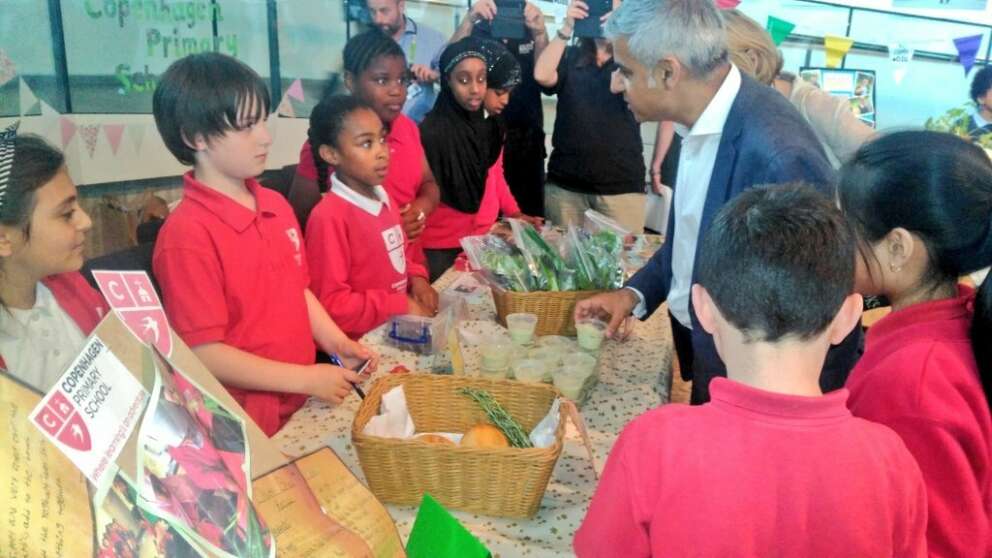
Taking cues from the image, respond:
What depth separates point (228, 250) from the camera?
4.87ft

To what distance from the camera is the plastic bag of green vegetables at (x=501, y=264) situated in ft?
6.61

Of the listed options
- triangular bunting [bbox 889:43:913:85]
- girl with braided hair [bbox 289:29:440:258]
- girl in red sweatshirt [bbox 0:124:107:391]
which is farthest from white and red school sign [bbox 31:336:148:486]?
triangular bunting [bbox 889:43:913:85]

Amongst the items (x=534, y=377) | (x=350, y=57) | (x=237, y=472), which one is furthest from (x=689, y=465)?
(x=350, y=57)

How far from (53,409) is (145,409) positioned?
0.28 feet

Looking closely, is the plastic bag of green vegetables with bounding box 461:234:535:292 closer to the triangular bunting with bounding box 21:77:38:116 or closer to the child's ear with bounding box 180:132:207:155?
the child's ear with bounding box 180:132:207:155

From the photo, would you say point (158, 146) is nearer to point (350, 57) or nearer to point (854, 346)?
point (350, 57)

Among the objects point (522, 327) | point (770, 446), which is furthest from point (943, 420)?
point (522, 327)

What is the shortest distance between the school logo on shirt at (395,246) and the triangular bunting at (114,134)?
4.31 ft

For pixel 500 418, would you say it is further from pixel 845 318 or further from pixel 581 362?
pixel 845 318

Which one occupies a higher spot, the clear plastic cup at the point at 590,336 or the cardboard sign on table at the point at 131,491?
the cardboard sign on table at the point at 131,491

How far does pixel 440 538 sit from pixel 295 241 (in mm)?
1049

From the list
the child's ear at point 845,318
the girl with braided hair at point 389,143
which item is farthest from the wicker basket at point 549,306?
the child's ear at point 845,318

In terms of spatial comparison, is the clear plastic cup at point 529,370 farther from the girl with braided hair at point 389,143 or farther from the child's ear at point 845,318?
the girl with braided hair at point 389,143

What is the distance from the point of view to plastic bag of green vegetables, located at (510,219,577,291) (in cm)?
202
